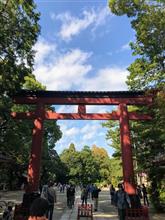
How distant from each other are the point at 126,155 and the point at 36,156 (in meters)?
4.61

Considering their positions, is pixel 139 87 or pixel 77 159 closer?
pixel 139 87

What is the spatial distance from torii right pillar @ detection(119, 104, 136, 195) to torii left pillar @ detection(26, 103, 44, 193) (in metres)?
4.33

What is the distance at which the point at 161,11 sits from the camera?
31.8 ft

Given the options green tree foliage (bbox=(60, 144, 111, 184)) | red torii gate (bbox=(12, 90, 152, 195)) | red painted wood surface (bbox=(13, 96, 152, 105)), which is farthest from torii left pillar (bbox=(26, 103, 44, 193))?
green tree foliage (bbox=(60, 144, 111, 184))

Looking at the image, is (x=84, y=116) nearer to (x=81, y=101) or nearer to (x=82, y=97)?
(x=81, y=101)

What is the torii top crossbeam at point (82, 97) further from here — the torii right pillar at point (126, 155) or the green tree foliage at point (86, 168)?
the green tree foliage at point (86, 168)

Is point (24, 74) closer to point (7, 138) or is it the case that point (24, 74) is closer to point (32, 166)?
point (7, 138)

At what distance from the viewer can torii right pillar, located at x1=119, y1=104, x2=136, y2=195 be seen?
38.3ft

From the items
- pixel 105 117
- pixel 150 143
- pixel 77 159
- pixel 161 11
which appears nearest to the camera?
pixel 161 11

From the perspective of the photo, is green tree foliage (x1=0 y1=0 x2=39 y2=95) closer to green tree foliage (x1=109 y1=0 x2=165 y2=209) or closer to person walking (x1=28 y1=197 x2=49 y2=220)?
green tree foliage (x1=109 y1=0 x2=165 y2=209)

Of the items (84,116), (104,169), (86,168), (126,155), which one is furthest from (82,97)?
(104,169)

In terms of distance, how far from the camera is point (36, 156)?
12266 mm

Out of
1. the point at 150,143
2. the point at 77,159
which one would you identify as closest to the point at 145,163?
the point at 150,143

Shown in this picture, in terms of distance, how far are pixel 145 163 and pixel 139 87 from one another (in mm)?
6221
